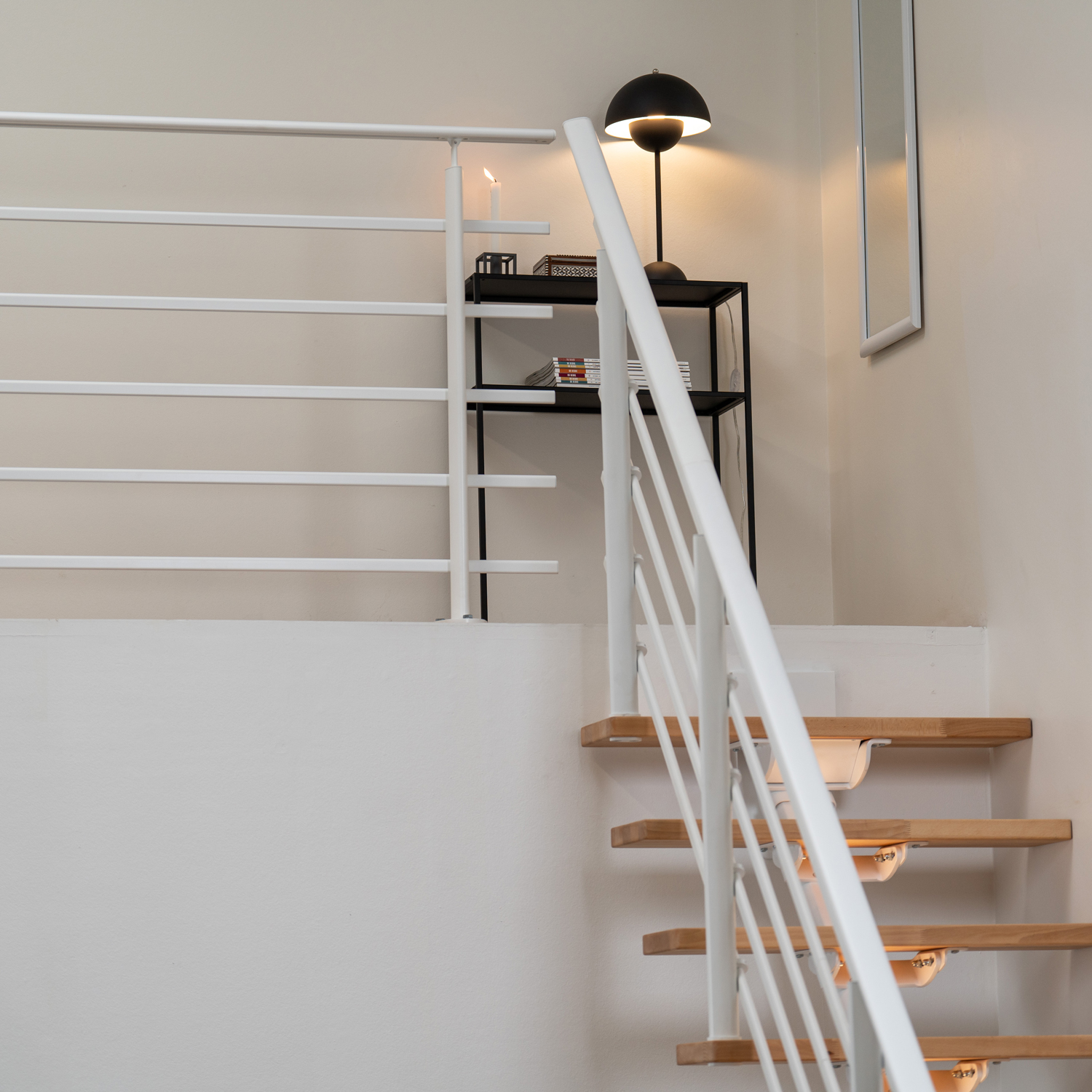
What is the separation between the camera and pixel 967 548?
2625 mm

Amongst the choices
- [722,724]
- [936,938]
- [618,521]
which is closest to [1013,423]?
[618,521]

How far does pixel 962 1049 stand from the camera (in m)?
1.69

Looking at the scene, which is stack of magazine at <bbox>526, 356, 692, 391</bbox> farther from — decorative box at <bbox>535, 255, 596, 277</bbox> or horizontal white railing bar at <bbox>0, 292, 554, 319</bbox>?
horizontal white railing bar at <bbox>0, 292, 554, 319</bbox>

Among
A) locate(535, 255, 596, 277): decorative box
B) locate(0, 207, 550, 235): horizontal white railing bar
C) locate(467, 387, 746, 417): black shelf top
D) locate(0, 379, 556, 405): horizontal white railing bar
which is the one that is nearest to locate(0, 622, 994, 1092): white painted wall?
locate(0, 379, 556, 405): horizontal white railing bar

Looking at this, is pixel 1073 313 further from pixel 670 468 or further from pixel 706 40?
pixel 706 40

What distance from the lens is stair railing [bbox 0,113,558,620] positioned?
2.14 metres

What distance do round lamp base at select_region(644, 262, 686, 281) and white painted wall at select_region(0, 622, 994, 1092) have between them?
5.37 ft

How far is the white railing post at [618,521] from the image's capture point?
2006 millimetres

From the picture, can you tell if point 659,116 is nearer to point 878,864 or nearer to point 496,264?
point 496,264

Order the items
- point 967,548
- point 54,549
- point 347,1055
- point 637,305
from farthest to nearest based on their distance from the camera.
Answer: point 54,549 < point 967,548 < point 347,1055 < point 637,305

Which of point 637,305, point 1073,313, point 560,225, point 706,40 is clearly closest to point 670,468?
point 560,225

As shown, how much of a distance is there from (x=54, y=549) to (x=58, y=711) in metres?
1.58

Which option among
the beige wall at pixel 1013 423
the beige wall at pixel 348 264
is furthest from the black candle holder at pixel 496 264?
the beige wall at pixel 1013 423

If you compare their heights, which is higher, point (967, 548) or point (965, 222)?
point (965, 222)
